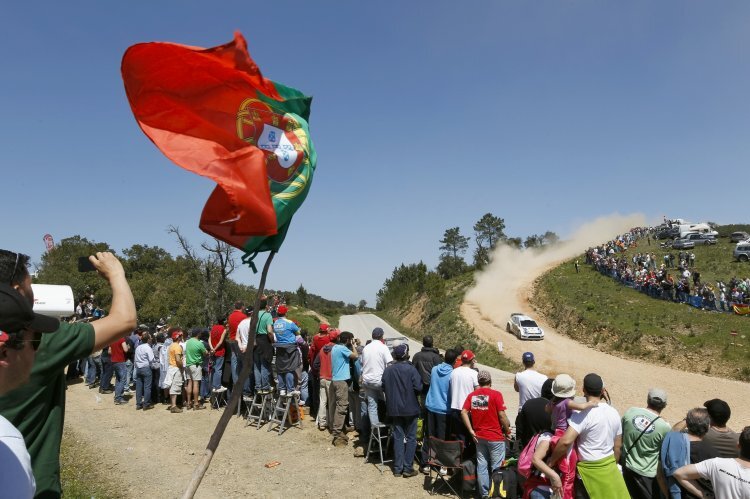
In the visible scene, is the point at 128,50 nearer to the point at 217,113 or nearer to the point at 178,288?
the point at 217,113

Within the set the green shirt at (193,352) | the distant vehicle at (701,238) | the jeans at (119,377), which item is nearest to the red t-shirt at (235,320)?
the green shirt at (193,352)

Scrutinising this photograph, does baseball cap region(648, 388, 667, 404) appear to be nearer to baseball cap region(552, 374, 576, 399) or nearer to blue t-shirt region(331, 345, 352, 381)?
baseball cap region(552, 374, 576, 399)

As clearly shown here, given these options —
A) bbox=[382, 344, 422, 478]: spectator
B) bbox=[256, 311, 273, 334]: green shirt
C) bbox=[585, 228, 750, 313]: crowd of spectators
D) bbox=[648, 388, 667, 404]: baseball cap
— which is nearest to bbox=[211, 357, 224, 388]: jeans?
bbox=[256, 311, 273, 334]: green shirt

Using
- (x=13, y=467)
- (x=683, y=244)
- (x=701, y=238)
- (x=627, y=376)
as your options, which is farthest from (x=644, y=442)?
(x=701, y=238)

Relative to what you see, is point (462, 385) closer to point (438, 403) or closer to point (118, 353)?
point (438, 403)

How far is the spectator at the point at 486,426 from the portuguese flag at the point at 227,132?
15.2ft

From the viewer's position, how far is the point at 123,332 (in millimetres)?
2459

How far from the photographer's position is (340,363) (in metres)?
A: 9.70

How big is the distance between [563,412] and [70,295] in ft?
54.1

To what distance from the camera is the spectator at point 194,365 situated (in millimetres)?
12039

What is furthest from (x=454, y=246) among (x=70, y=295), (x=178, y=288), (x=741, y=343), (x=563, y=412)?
(x=563, y=412)

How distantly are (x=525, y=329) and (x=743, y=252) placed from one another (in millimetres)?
24650

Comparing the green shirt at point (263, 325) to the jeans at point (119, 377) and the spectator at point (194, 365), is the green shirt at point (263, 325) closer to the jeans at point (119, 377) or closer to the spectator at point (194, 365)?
the spectator at point (194, 365)

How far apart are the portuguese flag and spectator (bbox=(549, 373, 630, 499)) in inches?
137
